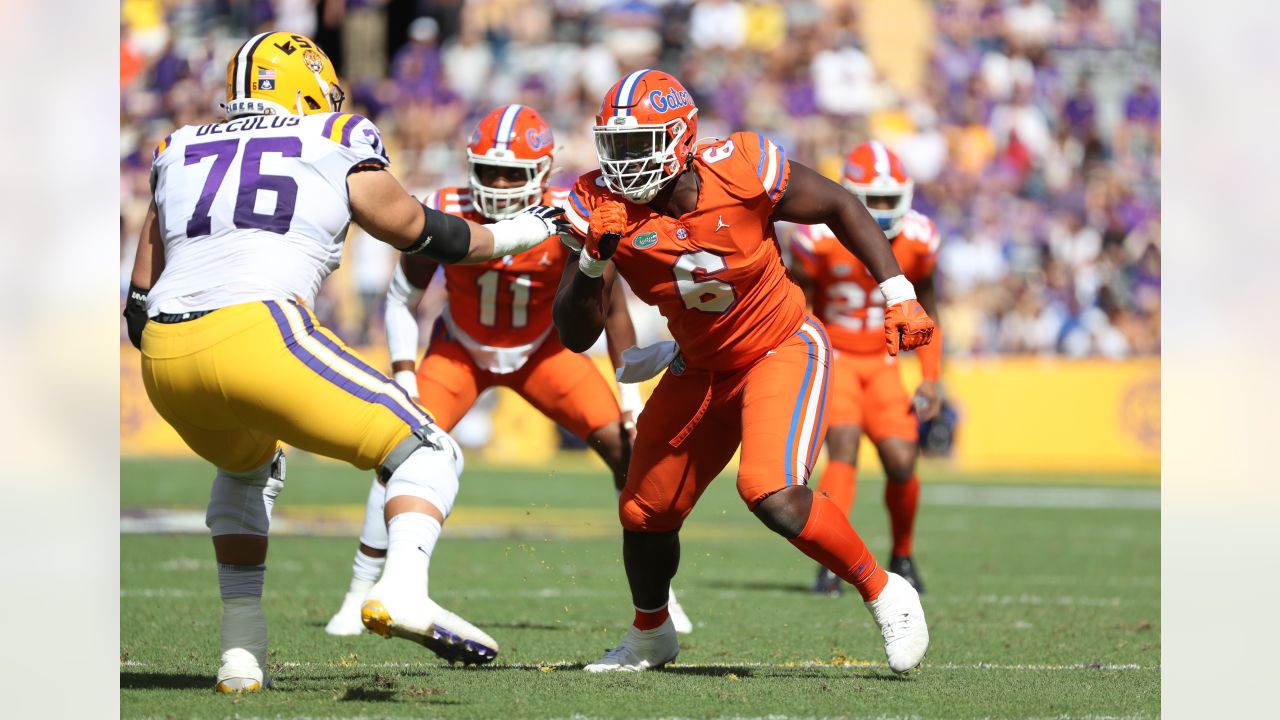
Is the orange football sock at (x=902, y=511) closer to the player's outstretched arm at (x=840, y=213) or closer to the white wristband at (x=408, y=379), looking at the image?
the white wristband at (x=408, y=379)

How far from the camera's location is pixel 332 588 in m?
7.89

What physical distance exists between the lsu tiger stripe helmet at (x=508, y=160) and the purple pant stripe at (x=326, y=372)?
2456mm

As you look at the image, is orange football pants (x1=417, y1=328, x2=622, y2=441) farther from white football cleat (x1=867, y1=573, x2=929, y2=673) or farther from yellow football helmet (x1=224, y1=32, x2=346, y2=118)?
yellow football helmet (x1=224, y1=32, x2=346, y2=118)

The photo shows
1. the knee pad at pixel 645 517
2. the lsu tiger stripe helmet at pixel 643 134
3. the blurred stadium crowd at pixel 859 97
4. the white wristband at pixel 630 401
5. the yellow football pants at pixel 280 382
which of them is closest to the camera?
the yellow football pants at pixel 280 382

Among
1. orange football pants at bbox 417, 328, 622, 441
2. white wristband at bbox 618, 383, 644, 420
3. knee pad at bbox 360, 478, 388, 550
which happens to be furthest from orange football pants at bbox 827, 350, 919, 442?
knee pad at bbox 360, 478, 388, 550

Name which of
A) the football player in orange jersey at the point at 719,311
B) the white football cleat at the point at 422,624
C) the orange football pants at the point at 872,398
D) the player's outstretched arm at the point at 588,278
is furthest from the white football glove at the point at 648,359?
the orange football pants at the point at 872,398

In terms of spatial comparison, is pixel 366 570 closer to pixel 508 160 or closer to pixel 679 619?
pixel 679 619

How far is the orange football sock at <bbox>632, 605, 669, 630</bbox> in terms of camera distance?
5496mm

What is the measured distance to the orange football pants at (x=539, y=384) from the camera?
6.98 meters

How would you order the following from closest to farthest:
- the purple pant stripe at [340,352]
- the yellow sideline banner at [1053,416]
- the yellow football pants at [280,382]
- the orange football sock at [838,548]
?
the yellow football pants at [280,382] → the purple pant stripe at [340,352] → the orange football sock at [838,548] → the yellow sideline banner at [1053,416]

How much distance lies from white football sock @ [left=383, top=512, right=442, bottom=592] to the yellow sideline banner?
41.5ft

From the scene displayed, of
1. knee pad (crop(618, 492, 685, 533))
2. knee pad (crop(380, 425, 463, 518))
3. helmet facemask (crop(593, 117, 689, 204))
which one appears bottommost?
knee pad (crop(618, 492, 685, 533))

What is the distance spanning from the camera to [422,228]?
4621 millimetres
